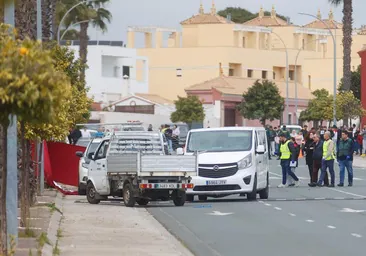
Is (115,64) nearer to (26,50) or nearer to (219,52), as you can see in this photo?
(219,52)

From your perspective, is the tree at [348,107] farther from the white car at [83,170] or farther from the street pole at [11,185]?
the street pole at [11,185]

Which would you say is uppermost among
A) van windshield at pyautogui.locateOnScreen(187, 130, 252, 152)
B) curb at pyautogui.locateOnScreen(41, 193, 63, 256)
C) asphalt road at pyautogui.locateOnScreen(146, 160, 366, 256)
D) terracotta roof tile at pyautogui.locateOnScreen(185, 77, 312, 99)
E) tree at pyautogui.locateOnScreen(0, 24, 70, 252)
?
terracotta roof tile at pyautogui.locateOnScreen(185, 77, 312, 99)

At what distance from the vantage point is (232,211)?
86.5ft

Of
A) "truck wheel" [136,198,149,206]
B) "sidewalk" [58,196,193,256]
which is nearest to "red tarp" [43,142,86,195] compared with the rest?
"truck wheel" [136,198,149,206]

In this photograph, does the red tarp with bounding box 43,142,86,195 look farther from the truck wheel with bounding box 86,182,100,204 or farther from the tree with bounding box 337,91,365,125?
the tree with bounding box 337,91,365,125

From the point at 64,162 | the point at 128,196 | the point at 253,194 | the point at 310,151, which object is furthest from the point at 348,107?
the point at 128,196

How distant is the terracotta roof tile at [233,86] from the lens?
4341 inches

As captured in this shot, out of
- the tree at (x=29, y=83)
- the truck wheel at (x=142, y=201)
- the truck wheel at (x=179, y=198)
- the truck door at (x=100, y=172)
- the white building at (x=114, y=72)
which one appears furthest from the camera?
the white building at (x=114, y=72)

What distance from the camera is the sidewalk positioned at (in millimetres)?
17359

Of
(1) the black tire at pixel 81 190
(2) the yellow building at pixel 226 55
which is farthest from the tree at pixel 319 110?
(1) the black tire at pixel 81 190

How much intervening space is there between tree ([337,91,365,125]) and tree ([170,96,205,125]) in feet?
103

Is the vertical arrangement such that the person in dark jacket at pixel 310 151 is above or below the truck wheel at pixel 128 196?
above

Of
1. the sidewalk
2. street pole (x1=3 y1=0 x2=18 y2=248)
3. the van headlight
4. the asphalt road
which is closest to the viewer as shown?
street pole (x1=3 y1=0 x2=18 y2=248)

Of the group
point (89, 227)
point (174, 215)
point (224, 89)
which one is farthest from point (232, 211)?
point (224, 89)
